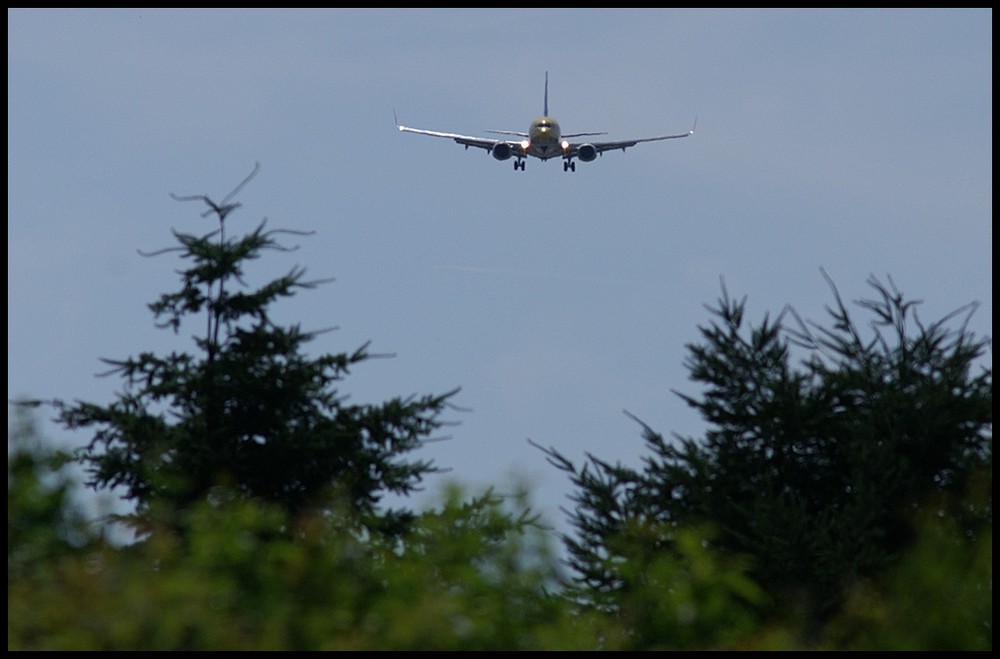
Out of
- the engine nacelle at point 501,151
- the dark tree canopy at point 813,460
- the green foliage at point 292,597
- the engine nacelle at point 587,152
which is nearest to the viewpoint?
the green foliage at point 292,597

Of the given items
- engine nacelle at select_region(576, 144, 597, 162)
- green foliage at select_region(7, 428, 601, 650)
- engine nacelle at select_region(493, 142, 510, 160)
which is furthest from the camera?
engine nacelle at select_region(493, 142, 510, 160)

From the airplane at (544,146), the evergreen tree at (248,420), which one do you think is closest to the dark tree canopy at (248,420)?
the evergreen tree at (248,420)

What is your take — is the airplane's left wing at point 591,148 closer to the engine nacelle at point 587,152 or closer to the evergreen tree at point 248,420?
the engine nacelle at point 587,152

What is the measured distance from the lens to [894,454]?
87.0 feet

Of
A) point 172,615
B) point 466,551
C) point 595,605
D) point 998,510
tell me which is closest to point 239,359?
point 595,605

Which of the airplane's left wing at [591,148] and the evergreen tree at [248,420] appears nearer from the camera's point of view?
the evergreen tree at [248,420]

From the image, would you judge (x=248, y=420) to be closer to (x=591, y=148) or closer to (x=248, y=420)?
(x=248, y=420)

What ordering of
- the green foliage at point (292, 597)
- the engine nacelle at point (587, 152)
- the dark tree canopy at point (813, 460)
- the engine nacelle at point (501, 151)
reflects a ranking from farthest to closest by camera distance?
the engine nacelle at point (501, 151) → the engine nacelle at point (587, 152) → the dark tree canopy at point (813, 460) → the green foliage at point (292, 597)

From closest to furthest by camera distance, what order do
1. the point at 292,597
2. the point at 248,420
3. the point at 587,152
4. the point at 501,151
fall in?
1. the point at 292,597
2. the point at 248,420
3. the point at 587,152
4. the point at 501,151

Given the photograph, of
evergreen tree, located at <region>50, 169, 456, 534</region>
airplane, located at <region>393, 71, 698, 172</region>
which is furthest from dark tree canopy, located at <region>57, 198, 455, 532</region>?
airplane, located at <region>393, 71, 698, 172</region>

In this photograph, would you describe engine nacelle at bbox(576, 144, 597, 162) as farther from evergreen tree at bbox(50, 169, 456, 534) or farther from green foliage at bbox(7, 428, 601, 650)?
green foliage at bbox(7, 428, 601, 650)

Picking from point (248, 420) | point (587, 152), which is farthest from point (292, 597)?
point (587, 152)
